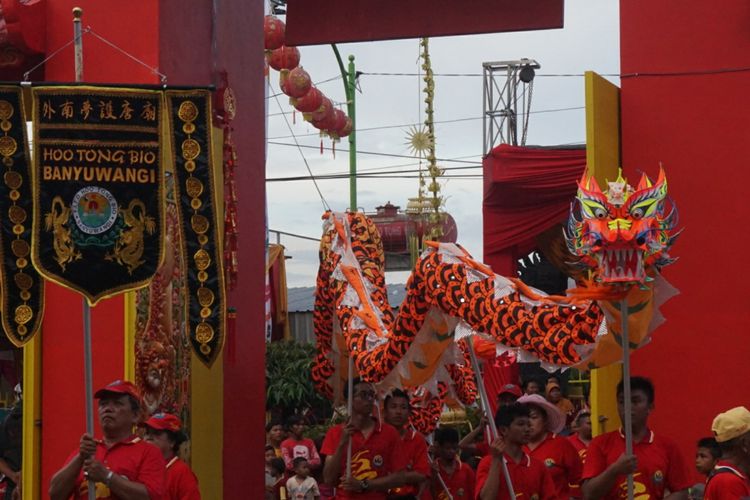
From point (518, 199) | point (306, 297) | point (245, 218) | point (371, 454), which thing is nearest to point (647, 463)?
point (371, 454)

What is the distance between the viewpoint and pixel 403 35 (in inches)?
494

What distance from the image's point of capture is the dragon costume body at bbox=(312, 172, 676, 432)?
700cm

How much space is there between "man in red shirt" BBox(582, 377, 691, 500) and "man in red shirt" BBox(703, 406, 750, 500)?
46.6 inches

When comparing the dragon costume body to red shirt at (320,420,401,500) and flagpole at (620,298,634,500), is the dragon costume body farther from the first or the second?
red shirt at (320,420,401,500)

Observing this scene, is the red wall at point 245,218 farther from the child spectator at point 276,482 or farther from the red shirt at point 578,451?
the red shirt at point 578,451

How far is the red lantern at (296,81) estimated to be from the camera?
1731cm

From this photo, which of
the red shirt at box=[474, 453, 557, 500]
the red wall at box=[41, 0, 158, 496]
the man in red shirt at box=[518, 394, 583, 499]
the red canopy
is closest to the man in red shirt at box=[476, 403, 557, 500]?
the red shirt at box=[474, 453, 557, 500]

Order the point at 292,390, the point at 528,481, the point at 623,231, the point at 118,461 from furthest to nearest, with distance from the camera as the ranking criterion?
1. the point at 292,390
2. the point at 528,481
3. the point at 623,231
4. the point at 118,461

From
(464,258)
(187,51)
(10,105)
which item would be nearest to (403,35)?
(187,51)

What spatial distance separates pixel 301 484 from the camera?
11820mm

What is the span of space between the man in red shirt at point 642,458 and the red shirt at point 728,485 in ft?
4.23

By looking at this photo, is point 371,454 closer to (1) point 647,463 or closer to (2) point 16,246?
(1) point 647,463

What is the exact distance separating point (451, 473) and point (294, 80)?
8.73m

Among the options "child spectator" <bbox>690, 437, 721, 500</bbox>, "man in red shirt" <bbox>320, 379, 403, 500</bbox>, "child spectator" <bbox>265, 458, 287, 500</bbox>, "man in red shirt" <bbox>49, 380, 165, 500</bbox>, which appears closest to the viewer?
"man in red shirt" <bbox>49, 380, 165, 500</bbox>
